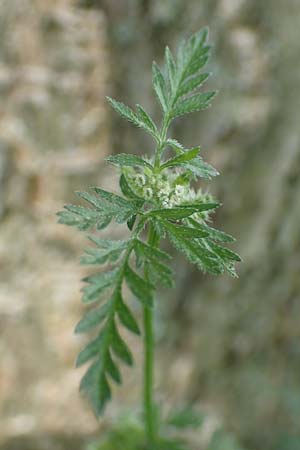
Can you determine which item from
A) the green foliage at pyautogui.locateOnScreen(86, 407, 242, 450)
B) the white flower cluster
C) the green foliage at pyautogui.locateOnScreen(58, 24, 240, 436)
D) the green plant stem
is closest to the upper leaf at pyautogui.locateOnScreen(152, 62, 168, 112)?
the green foliage at pyautogui.locateOnScreen(58, 24, 240, 436)

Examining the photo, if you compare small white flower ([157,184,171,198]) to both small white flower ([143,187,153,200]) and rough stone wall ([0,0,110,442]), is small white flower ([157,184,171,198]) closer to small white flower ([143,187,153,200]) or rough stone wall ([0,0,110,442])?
small white flower ([143,187,153,200])

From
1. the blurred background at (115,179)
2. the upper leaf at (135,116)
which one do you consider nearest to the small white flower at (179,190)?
the upper leaf at (135,116)

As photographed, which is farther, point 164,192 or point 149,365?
point 149,365

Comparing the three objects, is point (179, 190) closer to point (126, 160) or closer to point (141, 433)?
point (126, 160)

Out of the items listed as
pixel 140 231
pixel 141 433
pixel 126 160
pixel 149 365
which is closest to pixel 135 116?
pixel 126 160

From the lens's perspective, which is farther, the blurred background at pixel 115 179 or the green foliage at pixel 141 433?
the blurred background at pixel 115 179

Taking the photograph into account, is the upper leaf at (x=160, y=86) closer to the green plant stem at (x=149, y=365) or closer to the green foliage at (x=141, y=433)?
the green plant stem at (x=149, y=365)
